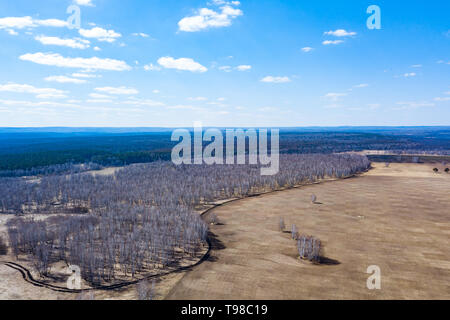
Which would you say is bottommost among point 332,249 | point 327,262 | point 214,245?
point 327,262

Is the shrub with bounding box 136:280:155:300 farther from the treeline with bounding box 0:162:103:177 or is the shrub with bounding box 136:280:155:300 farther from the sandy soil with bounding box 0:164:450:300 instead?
the treeline with bounding box 0:162:103:177

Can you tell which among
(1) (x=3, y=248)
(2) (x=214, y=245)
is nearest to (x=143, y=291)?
(2) (x=214, y=245)

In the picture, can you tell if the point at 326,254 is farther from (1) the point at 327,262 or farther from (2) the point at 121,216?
(2) the point at 121,216

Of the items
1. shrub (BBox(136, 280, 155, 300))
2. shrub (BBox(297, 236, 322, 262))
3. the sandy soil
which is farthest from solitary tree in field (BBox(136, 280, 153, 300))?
shrub (BBox(297, 236, 322, 262))

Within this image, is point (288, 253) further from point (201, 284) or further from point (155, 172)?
point (155, 172)

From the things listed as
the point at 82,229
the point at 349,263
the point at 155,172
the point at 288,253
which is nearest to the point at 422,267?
the point at 349,263
